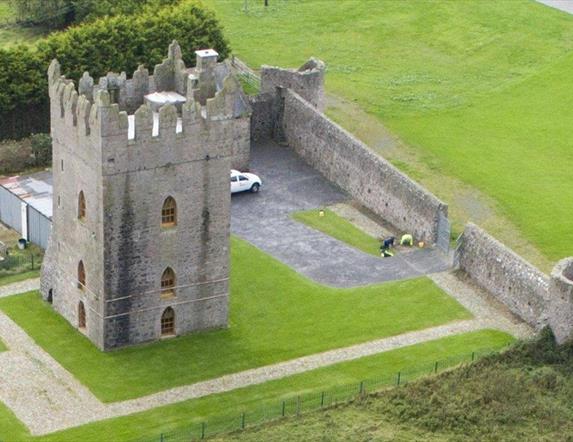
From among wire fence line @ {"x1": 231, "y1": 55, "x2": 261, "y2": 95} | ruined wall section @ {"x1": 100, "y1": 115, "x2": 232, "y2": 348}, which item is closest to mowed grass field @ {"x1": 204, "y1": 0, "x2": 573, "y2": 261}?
wire fence line @ {"x1": 231, "y1": 55, "x2": 261, "y2": 95}

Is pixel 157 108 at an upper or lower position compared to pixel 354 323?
upper

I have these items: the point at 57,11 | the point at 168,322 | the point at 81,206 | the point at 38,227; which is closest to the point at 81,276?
the point at 81,206

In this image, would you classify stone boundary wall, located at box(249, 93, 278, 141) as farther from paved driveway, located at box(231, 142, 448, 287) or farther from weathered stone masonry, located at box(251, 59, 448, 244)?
paved driveway, located at box(231, 142, 448, 287)

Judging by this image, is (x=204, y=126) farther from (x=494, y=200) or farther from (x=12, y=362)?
(x=494, y=200)

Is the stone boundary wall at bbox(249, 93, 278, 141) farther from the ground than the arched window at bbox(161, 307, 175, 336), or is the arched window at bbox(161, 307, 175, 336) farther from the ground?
the stone boundary wall at bbox(249, 93, 278, 141)

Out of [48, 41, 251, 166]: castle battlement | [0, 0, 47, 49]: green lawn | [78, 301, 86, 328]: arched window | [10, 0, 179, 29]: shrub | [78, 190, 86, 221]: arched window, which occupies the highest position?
[48, 41, 251, 166]: castle battlement

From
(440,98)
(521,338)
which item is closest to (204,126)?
(521,338)

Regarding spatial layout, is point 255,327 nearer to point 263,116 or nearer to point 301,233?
point 301,233
